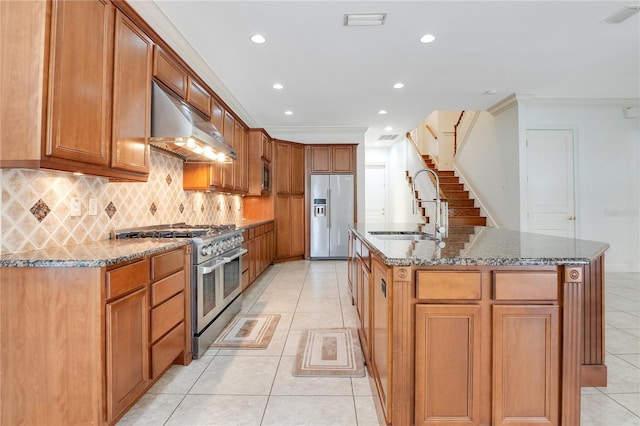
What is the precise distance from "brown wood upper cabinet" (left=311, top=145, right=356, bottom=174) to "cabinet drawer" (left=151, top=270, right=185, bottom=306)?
4474 millimetres

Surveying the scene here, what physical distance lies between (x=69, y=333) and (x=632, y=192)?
7.41 metres

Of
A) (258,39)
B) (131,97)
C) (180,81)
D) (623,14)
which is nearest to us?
(131,97)

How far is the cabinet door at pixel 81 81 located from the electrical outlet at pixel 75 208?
0.38m

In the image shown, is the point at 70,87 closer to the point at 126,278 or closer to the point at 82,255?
the point at 82,255

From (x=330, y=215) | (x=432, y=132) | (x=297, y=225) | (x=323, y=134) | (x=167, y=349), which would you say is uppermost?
(x=432, y=132)

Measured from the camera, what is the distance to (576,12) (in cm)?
279

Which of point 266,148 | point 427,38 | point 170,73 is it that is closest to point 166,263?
point 170,73

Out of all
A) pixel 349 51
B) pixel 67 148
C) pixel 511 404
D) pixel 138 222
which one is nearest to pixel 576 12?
pixel 349 51

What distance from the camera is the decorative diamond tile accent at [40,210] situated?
68.4 inches

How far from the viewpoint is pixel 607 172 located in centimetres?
521

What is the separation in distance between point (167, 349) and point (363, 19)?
3.07m

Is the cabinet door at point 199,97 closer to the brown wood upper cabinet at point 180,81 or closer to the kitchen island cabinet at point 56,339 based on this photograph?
the brown wood upper cabinet at point 180,81

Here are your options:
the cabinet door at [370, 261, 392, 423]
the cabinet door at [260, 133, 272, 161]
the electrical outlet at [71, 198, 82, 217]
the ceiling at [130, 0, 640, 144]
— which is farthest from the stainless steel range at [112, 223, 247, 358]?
the cabinet door at [260, 133, 272, 161]

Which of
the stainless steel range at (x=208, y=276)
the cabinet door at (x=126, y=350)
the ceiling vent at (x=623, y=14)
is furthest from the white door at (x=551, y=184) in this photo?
the cabinet door at (x=126, y=350)
